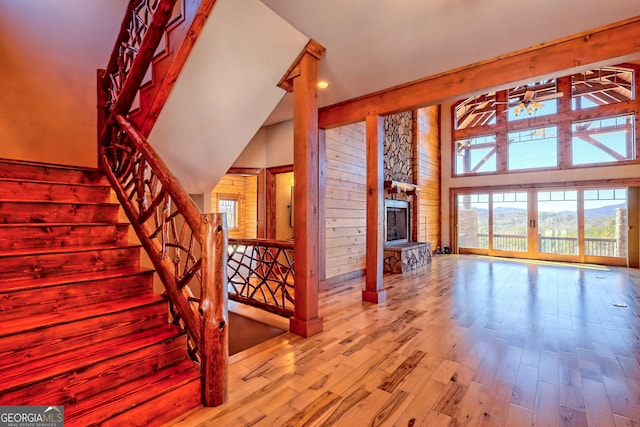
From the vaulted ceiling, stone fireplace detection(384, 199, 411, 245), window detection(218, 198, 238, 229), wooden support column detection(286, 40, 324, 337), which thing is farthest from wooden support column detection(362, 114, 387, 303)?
window detection(218, 198, 238, 229)

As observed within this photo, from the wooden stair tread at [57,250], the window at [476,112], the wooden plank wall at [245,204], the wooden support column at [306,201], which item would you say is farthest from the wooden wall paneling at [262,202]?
the window at [476,112]

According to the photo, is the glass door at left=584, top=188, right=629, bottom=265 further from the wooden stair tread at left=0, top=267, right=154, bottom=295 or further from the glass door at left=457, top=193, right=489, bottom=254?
the wooden stair tread at left=0, top=267, right=154, bottom=295

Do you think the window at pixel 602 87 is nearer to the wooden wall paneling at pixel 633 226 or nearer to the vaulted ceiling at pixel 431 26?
the wooden wall paneling at pixel 633 226

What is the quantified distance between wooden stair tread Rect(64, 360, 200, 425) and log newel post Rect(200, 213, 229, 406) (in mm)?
108

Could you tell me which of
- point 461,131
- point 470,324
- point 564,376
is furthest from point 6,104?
point 461,131

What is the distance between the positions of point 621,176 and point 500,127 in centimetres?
284

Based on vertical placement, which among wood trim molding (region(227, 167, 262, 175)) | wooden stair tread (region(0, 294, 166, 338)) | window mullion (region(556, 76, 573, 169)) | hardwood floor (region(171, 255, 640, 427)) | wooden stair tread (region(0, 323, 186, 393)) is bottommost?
hardwood floor (region(171, 255, 640, 427))

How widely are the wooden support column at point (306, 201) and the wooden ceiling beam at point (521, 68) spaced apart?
1.26 m

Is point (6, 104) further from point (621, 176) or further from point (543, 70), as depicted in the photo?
point (621, 176)

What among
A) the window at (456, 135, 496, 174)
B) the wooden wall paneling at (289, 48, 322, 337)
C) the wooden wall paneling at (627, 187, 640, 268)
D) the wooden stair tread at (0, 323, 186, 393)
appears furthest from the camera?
the window at (456, 135, 496, 174)

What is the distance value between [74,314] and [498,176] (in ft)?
30.3

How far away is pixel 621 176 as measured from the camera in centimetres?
647

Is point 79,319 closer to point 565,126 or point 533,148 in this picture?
point 533,148

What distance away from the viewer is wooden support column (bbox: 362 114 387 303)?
12.2 ft
